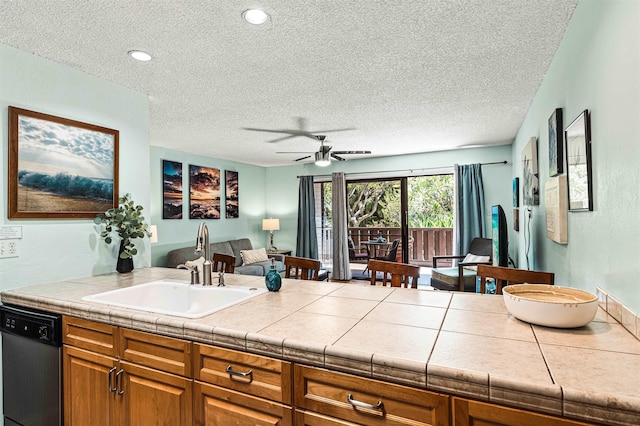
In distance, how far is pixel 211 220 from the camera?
6098mm

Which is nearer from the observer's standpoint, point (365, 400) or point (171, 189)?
point (365, 400)

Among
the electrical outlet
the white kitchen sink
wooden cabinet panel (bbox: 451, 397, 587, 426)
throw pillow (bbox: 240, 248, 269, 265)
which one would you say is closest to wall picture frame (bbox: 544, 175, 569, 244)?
wooden cabinet panel (bbox: 451, 397, 587, 426)

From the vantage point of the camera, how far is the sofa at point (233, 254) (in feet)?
16.5

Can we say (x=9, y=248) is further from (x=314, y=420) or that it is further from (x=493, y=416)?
(x=493, y=416)

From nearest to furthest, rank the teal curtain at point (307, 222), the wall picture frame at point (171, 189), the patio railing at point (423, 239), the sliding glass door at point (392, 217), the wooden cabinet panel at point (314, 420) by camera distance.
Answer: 1. the wooden cabinet panel at point (314, 420)
2. the wall picture frame at point (171, 189)
3. the teal curtain at point (307, 222)
4. the sliding glass door at point (392, 217)
5. the patio railing at point (423, 239)

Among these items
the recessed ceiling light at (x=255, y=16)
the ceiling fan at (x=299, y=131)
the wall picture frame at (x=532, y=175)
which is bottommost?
the wall picture frame at (x=532, y=175)

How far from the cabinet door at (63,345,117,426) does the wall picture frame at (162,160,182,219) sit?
3769 millimetres

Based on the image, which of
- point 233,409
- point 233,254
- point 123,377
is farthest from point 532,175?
point 233,254

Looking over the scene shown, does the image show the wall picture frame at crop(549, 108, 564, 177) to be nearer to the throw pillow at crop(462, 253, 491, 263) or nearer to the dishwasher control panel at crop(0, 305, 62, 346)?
the dishwasher control panel at crop(0, 305, 62, 346)

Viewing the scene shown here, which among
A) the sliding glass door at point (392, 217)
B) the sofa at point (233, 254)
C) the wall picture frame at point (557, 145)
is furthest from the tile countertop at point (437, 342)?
the sliding glass door at point (392, 217)

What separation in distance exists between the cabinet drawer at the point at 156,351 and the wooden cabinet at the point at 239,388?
62 mm

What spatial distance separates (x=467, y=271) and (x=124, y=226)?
13.3ft

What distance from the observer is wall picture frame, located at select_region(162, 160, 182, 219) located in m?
5.21

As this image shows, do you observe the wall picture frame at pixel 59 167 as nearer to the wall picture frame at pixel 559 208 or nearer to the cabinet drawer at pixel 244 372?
the cabinet drawer at pixel 244 372
